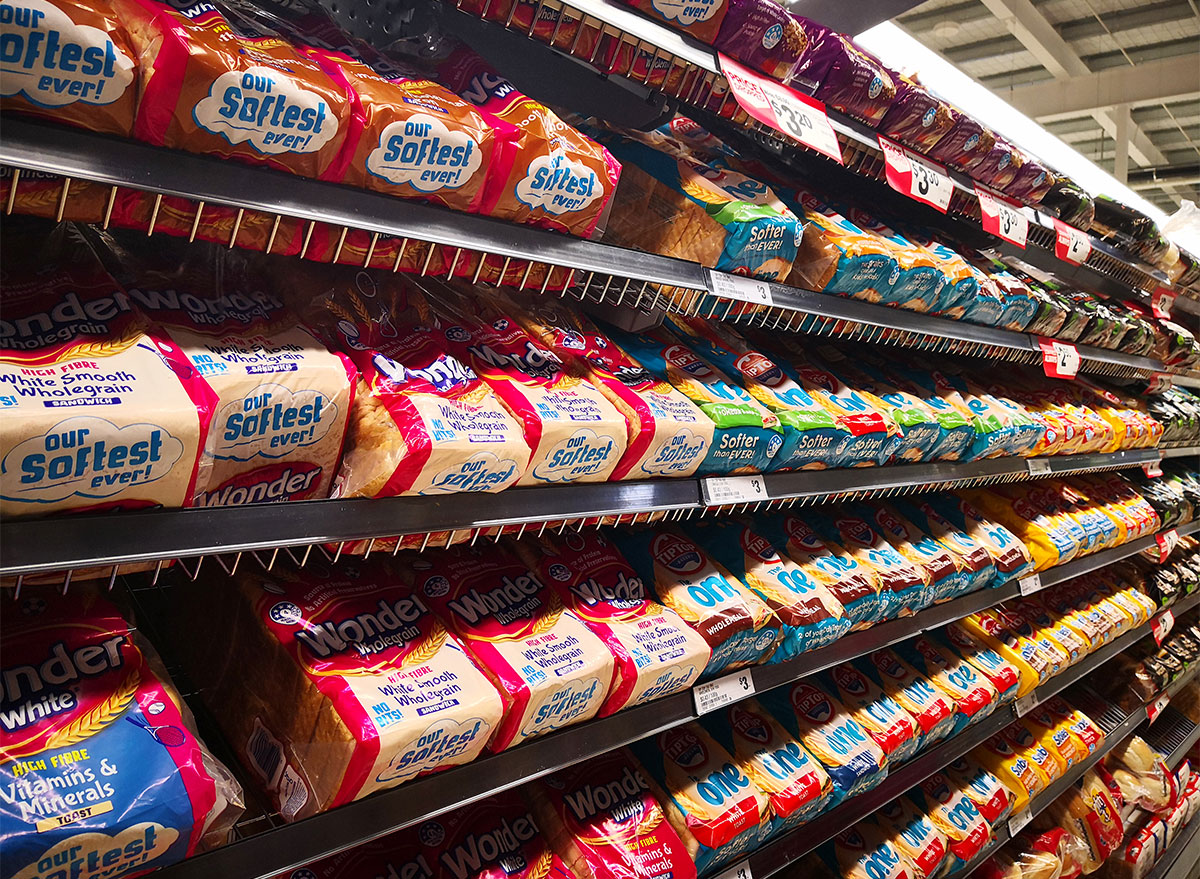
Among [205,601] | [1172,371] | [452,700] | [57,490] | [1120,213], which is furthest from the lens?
[1172,371]

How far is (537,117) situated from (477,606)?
0.65 metres

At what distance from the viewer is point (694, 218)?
1301 millimetres

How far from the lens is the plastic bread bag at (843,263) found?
A: 1505 millimetres

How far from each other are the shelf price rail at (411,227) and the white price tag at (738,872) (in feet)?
3.09

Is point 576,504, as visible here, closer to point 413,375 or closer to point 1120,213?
point 413,375

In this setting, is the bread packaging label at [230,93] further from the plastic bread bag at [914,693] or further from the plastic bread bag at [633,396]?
the plastic bread bag at [914,693]

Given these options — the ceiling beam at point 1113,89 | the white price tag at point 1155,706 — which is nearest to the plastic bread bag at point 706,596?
the white price tag at point 1155,706

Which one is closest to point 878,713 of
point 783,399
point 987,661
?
point 987,661

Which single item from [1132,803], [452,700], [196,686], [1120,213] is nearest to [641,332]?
[452,700]

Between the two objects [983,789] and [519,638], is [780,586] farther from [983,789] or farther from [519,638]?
[983,789]

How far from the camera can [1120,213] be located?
2574 mm

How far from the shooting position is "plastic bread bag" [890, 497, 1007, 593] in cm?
202

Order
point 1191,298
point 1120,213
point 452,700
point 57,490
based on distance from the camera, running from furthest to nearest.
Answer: point 1191,298 → point 1120,213 → point 452,700 → point 57,490

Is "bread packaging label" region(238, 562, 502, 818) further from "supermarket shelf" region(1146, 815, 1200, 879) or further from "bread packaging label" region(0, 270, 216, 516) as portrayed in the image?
"supermarket shelf" region(1146, 815, 1200, 879)
